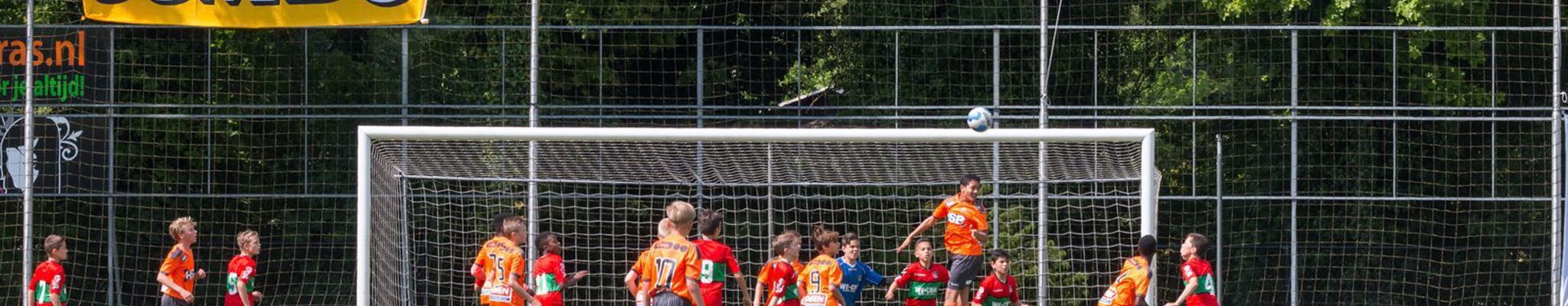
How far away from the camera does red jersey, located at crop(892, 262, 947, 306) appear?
11844 millimetres

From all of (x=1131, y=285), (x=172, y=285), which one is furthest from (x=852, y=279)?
(x=172, y=285)

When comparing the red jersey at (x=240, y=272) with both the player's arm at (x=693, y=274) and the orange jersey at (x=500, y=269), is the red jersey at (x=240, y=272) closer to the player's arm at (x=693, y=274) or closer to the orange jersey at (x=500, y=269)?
the orange jersey at (x=500, y=269)

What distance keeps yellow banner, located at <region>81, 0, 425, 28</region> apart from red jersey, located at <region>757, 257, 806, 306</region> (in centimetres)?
278

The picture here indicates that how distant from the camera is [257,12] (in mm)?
12438

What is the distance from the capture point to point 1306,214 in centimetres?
1519

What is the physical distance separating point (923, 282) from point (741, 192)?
2097 mm

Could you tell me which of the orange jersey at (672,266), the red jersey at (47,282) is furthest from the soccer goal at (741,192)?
→ the red jersey at (47,282)

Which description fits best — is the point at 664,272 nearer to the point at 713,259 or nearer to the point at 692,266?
the point at 692,266

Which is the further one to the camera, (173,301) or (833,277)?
(173,301)

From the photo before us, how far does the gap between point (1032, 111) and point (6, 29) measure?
765cm

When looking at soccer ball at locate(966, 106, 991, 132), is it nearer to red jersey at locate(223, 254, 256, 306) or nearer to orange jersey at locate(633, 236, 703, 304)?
orange jersey at locate(633, 236, 703, 304)

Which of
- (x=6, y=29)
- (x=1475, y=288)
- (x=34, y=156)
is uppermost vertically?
(x=6, y=29)

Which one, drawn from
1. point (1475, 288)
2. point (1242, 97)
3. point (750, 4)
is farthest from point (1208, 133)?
point (750, 4)

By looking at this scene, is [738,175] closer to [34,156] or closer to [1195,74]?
[1195,74]
